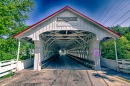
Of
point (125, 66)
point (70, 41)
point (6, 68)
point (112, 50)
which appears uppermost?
point (70, 41)

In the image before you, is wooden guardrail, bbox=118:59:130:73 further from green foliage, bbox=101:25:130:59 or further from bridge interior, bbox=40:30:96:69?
green foliage, bbox=101:25:130:59

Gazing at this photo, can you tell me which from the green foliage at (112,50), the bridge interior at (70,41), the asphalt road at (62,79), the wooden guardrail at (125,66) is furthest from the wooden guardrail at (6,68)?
the green foliage at (112,50)

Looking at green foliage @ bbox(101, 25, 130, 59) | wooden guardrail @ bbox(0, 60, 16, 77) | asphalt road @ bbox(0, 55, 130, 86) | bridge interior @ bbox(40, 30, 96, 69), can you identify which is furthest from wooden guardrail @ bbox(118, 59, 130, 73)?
wooden guardrail @ bbox(0, 60, 16, 77)

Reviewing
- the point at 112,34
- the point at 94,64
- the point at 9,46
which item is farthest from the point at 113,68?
the point at 9,46

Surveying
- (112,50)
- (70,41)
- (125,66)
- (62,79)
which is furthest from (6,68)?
(112,50)

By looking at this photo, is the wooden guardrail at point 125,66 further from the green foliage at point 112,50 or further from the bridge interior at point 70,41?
the green foliage at point 112,50

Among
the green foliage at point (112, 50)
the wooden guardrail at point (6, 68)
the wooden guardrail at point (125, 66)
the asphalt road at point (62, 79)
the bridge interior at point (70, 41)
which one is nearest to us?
the asphalt road at point (62, 79)

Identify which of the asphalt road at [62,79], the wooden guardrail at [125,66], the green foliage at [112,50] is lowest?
the asphalt road at [62,79]

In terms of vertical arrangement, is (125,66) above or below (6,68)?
below

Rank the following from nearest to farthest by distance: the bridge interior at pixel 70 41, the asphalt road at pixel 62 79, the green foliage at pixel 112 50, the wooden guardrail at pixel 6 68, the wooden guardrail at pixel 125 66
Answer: the asphalt road at pixel 62 79
the wooden guardrail at pixel 6 68
the wooden guardrail at pixel 125 66
the bridge interior at pixel 70 41
the green foliage at pixel 112 50

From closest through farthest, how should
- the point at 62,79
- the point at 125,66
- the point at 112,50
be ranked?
the point at 62,79 < the point at 125,66 < the point at 112,50

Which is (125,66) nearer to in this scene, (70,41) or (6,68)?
(6,68)

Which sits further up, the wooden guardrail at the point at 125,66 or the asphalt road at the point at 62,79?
the wooden guardrail at the point at 125,66

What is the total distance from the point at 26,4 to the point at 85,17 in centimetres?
1727
